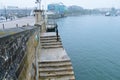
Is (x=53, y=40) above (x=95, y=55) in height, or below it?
above

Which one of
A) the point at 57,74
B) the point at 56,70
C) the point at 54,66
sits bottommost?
the point at 57,74

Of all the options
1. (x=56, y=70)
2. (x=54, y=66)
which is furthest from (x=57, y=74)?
(x=54, y=66)

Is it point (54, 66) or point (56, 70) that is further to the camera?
point (54, 66)

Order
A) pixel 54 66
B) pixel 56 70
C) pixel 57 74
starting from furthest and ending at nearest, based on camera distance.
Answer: pixel 54 66
pixel 56 70
pixel 57 74

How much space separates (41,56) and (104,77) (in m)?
5.13

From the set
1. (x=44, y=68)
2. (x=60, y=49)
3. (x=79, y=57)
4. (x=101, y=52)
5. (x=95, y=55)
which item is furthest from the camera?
(x=101, y=52)

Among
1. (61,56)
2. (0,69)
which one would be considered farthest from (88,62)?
(0,69)

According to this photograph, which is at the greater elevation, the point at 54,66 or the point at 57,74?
the point at 54,66

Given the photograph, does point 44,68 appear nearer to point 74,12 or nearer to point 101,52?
point 101,52

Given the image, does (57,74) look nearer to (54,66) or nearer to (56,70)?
(56,70)

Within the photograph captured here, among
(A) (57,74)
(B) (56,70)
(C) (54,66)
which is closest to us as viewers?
(A) (57,74)

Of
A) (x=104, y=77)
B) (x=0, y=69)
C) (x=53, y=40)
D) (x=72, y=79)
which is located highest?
(x=0, y=69)

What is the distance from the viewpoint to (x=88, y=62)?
54.4 ft

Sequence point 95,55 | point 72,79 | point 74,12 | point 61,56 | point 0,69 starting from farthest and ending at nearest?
point 74,12, point 95,55, point 61,56, point 72,79, point 0,69
